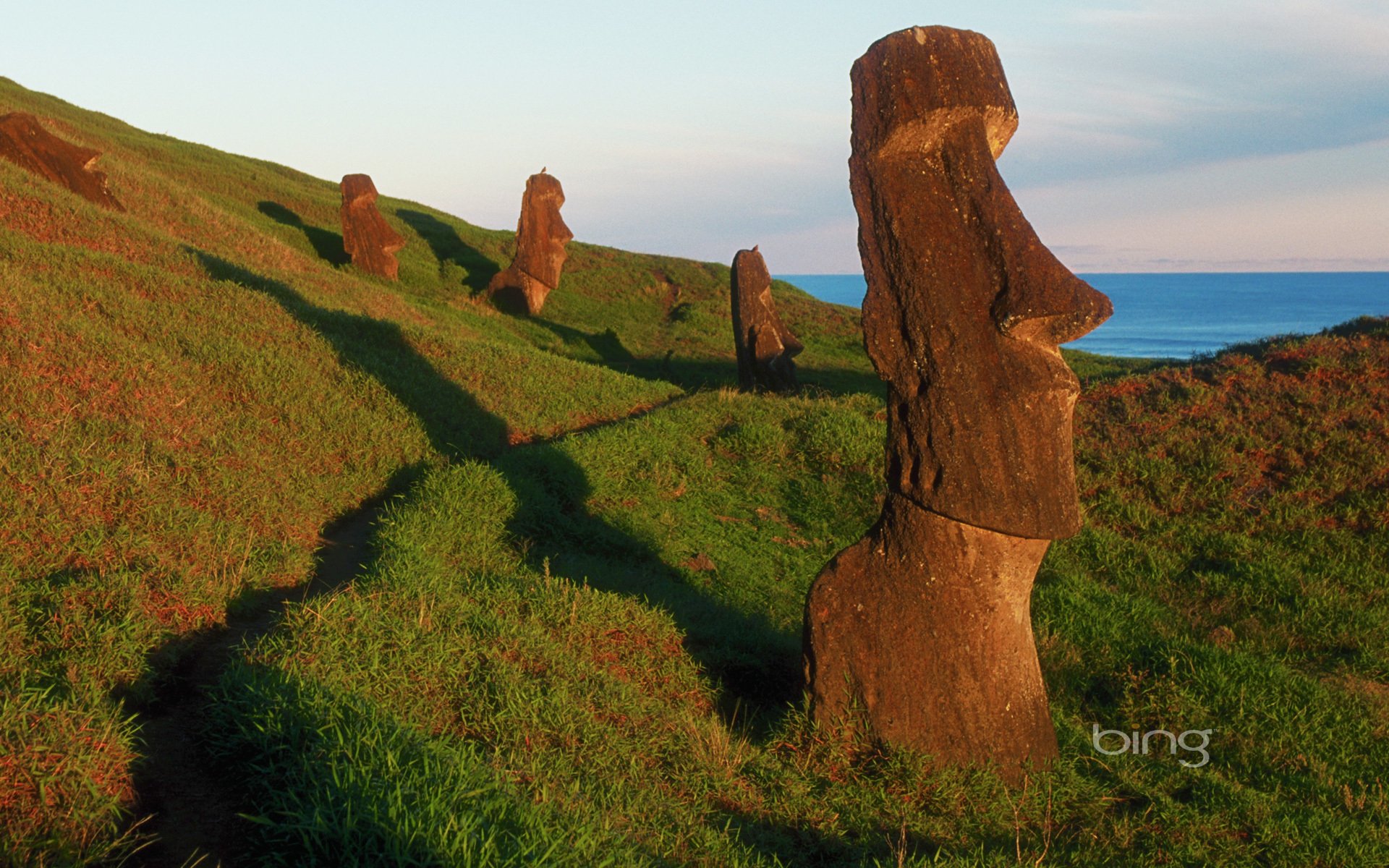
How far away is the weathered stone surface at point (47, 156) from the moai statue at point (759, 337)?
11.5 meters

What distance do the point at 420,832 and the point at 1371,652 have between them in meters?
7.96

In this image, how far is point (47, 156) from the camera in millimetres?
17875

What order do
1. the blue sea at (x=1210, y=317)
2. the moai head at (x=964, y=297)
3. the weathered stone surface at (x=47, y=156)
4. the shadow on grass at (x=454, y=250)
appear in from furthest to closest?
the blue sea at (x=1210, y=317) → the shadow on grass at (x=454, y=250) → the weathered stone surface at (x=47, y=156) → the moai head at (x=964, y=297)

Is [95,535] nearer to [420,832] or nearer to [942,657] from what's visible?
[420,832]

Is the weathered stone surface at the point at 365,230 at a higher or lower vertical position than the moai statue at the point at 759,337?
higher

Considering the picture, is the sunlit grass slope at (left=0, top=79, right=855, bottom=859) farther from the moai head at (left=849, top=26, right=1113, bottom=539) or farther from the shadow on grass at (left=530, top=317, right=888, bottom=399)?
the moai head at (left=849, top=26, right=1113, bottom=539)

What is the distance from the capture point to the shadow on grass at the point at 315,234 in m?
27.3

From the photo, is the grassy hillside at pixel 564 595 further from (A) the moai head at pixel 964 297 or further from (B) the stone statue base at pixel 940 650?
(A) the moai head at pixel 964 297

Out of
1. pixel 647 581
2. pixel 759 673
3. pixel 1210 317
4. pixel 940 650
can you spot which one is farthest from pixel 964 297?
pixel 1210 317

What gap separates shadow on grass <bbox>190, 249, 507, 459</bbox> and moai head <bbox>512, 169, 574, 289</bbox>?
12.5m

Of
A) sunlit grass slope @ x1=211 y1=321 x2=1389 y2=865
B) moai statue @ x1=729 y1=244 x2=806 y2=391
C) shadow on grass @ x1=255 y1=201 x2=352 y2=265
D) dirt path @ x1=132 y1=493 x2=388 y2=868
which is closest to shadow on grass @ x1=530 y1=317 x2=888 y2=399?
moai statue @ x1=729 y1=244 x2=806 y2=391

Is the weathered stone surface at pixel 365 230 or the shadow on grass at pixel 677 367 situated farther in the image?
the weathered stone surface at pixel 365 230

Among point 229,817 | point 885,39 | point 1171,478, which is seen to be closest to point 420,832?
point 229,817

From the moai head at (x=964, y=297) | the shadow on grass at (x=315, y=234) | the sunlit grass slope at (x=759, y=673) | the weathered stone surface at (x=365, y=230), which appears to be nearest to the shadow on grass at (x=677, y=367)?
the weathered stone surface at (x=365, y=230)
